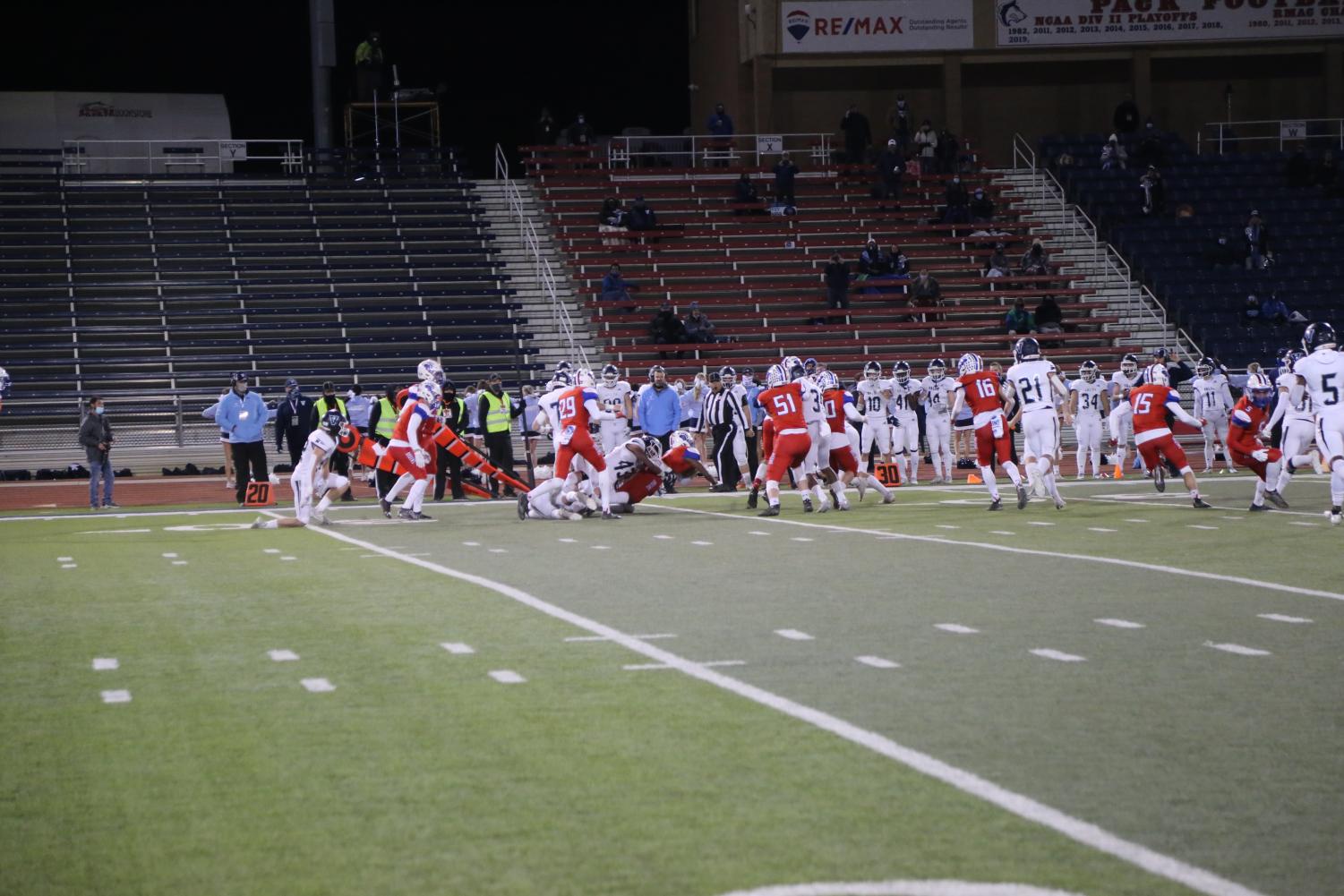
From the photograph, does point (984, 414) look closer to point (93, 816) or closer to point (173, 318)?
point (93, 816)

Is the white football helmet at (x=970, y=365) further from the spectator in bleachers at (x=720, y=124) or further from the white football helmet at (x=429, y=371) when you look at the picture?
the spectator in bleachers at (x=720, y=124)

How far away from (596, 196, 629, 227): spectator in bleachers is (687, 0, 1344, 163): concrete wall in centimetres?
582

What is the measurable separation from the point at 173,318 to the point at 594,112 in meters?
15.0

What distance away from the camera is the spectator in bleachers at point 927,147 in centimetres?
3947

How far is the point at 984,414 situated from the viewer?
18109 mm

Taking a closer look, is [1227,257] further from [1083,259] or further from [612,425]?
[612,425]

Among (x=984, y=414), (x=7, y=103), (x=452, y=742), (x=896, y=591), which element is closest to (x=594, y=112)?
(x=7, y=103)

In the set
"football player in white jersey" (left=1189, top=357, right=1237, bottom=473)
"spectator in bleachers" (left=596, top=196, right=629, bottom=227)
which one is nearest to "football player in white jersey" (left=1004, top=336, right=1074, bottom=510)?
"football player in white jersey" (left=1189, top=357, right=1237, bottom=473)

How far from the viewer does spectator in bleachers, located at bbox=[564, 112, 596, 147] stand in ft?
130

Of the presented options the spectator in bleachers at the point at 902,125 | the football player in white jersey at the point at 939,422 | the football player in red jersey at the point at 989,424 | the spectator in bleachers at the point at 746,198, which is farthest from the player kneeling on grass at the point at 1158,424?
the spectator in bleachers at the point at 902,125

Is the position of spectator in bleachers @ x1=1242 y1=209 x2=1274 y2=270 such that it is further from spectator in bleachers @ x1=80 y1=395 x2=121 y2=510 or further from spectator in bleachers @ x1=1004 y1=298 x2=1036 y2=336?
spectator in bleachers @ x1=80 y1=395 x2=121 y2=510

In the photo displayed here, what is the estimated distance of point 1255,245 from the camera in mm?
35844

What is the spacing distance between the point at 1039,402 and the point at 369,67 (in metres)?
23.9

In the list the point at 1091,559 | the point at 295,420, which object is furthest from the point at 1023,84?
the point at 1091,559
